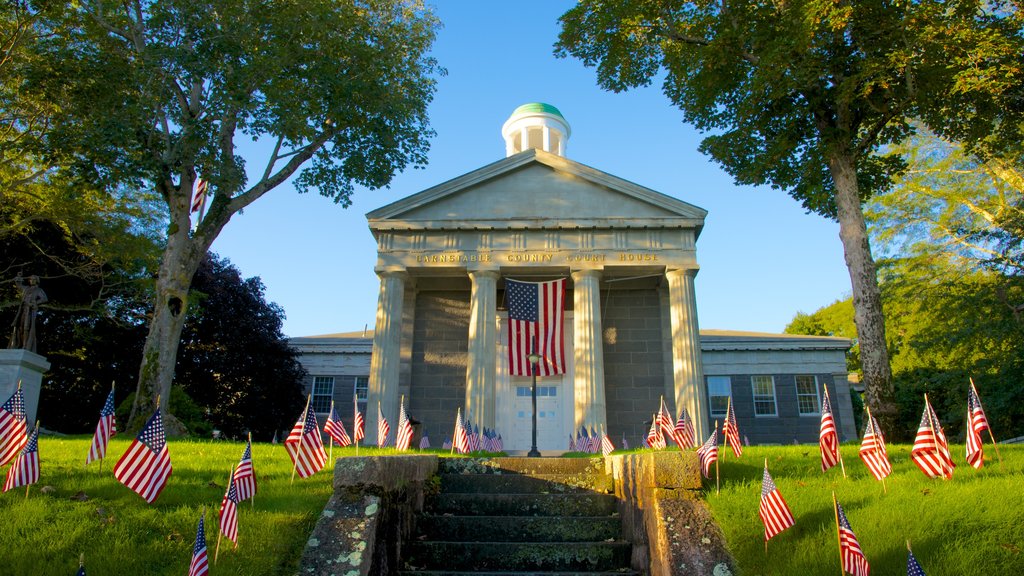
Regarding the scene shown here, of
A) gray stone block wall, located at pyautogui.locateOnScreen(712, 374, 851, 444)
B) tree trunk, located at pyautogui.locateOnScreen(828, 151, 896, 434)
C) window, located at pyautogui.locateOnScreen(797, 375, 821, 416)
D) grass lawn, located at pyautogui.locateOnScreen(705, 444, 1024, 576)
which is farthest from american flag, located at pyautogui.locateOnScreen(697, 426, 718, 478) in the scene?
window, located at pyautogui.locateOnScreen(797, 375, 821, 416)

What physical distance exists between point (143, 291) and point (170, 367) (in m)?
10.3

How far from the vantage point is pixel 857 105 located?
1532 cm

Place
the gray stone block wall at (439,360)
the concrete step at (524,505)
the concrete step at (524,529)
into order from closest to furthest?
1. the concrete step at (524,529)
2. the concrete step at (524,505)
3. the gray stone block wall at (439,360)

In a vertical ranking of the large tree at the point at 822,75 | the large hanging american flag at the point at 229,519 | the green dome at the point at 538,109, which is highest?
the green dome at the point at 538,109

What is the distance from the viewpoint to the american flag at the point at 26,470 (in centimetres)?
660

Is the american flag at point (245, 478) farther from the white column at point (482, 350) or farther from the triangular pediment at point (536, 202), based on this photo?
the triangular pediment at point (536, 202)

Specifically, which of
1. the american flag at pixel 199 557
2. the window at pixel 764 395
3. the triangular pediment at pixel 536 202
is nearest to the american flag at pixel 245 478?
the american flag at pixel 199 557

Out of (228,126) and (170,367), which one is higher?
(228,126)

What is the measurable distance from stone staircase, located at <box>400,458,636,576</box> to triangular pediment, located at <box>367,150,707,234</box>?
49.6 feet

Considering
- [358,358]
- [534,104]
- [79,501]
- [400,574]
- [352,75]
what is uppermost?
[534,104]

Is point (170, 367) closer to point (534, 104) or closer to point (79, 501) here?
point (79, 501)

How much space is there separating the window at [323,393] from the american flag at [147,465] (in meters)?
25.4

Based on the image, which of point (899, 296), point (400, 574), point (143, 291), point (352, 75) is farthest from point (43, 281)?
point (899, 296)

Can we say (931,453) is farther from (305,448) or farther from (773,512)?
(305,448)
